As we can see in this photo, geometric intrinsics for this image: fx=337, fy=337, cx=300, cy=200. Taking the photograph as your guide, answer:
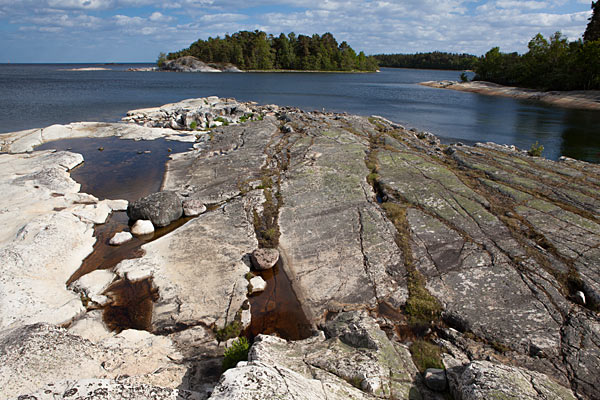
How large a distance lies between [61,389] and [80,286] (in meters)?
6.59

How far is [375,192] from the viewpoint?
706 inches

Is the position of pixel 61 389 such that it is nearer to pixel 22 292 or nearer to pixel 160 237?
pixel 22 292

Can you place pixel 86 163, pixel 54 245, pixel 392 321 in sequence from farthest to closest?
pixel 86 163 < pixel 54 245 < pixel 392 321

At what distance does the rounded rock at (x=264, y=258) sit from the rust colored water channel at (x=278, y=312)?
0.96 ft

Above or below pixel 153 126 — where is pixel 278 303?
below

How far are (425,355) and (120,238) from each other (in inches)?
496

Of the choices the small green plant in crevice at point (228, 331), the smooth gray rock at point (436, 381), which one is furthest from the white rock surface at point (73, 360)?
the smooth gray rock at point (436, 381)

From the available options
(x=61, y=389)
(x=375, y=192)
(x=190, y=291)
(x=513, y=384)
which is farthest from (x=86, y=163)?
Answer: (x=513, y=384)

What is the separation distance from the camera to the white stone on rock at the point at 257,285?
11570mm

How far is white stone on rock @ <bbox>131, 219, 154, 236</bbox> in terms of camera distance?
15.2m

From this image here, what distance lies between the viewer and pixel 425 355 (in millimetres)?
8422

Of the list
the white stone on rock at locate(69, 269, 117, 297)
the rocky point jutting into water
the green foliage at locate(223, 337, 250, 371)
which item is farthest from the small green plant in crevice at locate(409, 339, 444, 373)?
the white stone on rock at locate(69, 269, 117, 297)

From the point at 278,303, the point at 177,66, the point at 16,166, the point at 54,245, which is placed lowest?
the point at 278,303

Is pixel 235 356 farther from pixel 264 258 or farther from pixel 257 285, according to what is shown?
pixel 264 258
